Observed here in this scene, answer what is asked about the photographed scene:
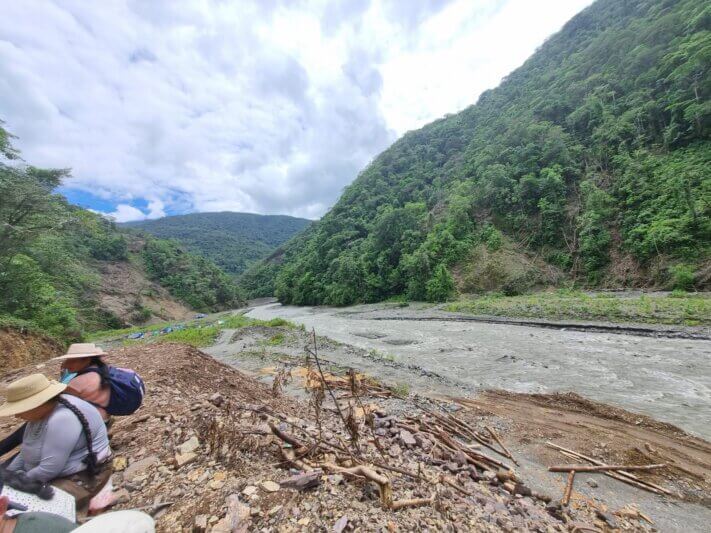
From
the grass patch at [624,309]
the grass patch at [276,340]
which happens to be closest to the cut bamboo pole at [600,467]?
the grass patch at [624,309]

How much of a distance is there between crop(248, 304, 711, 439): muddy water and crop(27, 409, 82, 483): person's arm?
349 inches

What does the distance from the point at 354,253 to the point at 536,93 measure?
50006 mm

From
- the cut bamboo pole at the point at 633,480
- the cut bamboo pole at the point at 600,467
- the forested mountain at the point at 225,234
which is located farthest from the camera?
the forested mountain at the point at 225,234

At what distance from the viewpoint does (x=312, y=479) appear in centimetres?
304

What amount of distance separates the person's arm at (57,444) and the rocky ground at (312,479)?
62 centimetres

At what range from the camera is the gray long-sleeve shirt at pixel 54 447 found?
255 centimetres

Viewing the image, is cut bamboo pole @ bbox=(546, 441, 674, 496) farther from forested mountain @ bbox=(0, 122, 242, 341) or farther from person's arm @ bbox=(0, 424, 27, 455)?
forested mountain @ bbox=(0, 122, 242, 341)

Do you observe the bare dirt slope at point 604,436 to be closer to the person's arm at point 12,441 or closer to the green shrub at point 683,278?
the person's arm at point 12,441

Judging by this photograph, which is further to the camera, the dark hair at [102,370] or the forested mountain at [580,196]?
the forested mountain at [580,196]

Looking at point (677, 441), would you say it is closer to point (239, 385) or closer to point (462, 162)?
point (239, 385)

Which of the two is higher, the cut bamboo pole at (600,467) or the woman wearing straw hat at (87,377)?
the woman wearing straw hat at (87,377)

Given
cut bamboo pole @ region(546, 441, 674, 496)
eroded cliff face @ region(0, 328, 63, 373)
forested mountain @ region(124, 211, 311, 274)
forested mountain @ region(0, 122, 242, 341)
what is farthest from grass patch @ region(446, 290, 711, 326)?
forested mountain @ region(124, 211, 311, 274)

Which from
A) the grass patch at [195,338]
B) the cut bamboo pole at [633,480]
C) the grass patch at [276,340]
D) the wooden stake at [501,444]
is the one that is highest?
the grass patch at [195,338]

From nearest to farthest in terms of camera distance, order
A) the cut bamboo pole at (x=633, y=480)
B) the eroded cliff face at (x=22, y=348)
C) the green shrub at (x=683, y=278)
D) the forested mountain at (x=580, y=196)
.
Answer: the cut bamboo pole at (x=633, y=480) < the eroded cliff face at (x=22, y=348) < the green shrub at (x=683, y=278) < the forested mountain at (x=580, y=196)
